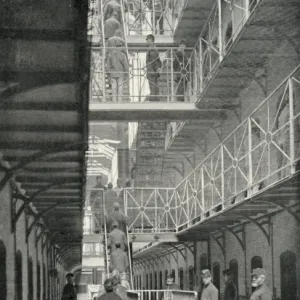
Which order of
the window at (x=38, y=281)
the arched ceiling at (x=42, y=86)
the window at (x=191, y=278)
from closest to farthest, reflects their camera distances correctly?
the arched ceiling at (x=42, y=86) < the window at (x=38, y=281) < the window at (x=191, y=278)

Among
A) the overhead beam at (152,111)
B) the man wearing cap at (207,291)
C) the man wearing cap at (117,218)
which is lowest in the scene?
the man wearing cap at (207,291)

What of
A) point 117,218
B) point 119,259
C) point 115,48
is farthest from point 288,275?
point 115,48

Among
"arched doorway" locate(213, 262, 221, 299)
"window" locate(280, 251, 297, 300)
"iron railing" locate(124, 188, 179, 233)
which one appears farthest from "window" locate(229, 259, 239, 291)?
"iron railing" locate(124, 188, 179, 233)

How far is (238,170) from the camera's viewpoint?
30.0 feet

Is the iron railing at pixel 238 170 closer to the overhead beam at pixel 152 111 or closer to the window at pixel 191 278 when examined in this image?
the overhead beam at pixel 152 111

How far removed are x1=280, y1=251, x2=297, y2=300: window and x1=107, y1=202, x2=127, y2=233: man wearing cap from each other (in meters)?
4.08

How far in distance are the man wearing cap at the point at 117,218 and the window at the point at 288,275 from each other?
161 inches

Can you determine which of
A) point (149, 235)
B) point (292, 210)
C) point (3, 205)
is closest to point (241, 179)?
point (292, 210)

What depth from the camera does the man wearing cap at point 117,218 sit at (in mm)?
11423

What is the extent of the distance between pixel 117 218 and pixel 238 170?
2.93 m

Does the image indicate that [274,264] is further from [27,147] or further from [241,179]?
[27,147]

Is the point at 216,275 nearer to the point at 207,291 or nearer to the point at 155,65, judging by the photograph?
the point at 155,65

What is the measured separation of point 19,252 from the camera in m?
6.89

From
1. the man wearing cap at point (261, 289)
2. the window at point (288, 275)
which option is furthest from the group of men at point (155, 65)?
the man wearing cap at point (261, 289)
